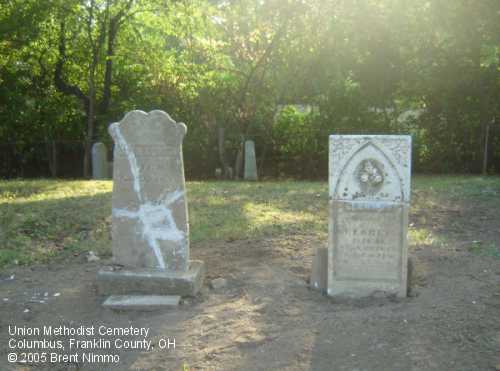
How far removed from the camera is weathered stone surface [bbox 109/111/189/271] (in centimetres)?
467

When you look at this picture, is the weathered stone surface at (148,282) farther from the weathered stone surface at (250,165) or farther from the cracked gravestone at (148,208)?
the weathered stone surface at (250,165)

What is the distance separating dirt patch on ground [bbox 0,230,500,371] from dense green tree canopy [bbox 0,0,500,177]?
9.20 meters

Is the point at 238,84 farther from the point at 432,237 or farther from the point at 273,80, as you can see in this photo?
the point at 432,237

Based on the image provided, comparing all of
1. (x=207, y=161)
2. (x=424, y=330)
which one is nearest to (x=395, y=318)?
(x=424, y=330)

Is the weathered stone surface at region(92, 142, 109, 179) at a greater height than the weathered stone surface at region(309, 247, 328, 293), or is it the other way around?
the weathered stone surface at region(92, 142, 109, 179)

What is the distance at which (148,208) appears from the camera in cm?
476

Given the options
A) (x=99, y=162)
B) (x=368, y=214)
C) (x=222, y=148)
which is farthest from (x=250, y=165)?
(x=368, y=214)

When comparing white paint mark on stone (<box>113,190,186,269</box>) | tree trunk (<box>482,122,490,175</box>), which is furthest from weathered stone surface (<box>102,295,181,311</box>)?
tree trunk (<box>482,122,490,175</box>)

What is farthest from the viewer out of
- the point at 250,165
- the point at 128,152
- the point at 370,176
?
the point at 250,165

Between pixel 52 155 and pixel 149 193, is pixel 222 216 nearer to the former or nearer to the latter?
pixel 149 193

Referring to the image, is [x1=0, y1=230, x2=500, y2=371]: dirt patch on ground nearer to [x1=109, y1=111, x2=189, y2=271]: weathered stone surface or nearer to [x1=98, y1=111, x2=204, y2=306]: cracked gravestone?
[x1=98, y1=111, x2=204, y2=306]: cracked gravestone

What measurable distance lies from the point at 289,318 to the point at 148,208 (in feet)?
5.59

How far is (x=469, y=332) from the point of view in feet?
11.7

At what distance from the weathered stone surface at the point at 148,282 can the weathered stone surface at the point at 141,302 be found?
0.23 feet
